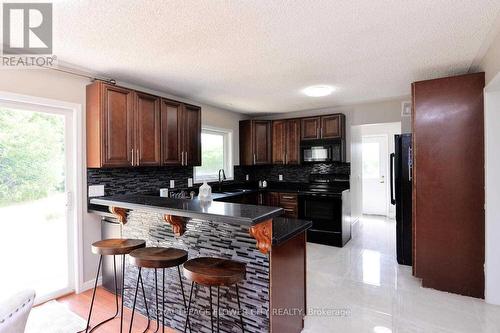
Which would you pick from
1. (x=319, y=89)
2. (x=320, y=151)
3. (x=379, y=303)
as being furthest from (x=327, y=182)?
(x=379, y=303)

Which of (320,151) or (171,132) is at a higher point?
(171,132)

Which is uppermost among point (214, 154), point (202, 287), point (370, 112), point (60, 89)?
point (370, 112)

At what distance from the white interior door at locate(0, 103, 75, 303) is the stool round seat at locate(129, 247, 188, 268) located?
4.55 feet

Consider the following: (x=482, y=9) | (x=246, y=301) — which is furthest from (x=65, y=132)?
(x=482, y=9)

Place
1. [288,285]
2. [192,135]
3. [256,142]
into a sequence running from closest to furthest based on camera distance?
[288,285], [192,135], [256,142]

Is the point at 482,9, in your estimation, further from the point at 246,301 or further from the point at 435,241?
the point at 246,301

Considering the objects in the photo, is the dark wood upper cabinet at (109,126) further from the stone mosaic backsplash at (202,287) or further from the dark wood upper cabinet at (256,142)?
the dark wood upper cabinet at (256,142)

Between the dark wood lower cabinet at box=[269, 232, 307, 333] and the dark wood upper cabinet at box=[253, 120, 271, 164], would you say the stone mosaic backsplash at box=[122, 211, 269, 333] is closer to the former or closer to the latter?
the dark wood lower cabinet at box=[269, 232, 307, 333]

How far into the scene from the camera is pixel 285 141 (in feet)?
16.8

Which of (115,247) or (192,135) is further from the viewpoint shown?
(192,135)

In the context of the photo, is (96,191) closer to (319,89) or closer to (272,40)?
(272,40)

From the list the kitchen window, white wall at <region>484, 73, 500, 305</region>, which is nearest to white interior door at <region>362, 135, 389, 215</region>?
the kitchen window

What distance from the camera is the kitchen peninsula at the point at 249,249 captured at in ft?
5.52

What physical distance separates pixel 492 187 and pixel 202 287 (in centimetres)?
278
